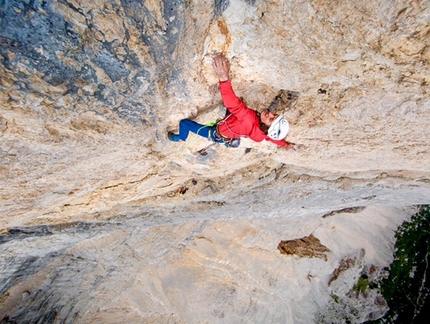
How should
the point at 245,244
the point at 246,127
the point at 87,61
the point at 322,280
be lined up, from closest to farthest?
the point at 87,61
the point at 246,127
the point at 245,244
the point at 322,280

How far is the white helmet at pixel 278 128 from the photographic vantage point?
2121mm

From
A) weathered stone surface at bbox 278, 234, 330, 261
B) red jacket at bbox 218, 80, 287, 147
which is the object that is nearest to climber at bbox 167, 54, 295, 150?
red jacket at bbox 218, 80, 287, 147

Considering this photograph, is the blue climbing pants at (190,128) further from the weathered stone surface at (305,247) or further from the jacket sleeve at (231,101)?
the weathered stone surface at (305,247)

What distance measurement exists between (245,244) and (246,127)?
12.4ft

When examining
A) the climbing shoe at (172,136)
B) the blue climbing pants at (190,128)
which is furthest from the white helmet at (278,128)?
the climbing shoe at (172,136)

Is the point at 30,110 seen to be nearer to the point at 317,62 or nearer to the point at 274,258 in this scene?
the point at 317,62

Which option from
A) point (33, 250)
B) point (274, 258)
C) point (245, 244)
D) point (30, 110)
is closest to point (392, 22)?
point (30, 110)

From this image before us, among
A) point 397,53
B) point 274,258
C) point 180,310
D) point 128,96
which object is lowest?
point 180,310

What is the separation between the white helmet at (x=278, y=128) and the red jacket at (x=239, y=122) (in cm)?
13

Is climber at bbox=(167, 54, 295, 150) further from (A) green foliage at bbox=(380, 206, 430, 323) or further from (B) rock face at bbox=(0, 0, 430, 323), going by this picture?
(A) green foliage at bbox=(380, 206, 430, 323)

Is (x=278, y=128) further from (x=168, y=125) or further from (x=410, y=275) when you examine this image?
(x=410, y=275)

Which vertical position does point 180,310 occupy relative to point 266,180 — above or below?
below

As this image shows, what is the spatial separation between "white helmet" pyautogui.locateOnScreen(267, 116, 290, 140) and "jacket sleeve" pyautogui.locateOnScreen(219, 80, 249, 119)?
246 millimetres

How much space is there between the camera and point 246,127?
2.21 meters
